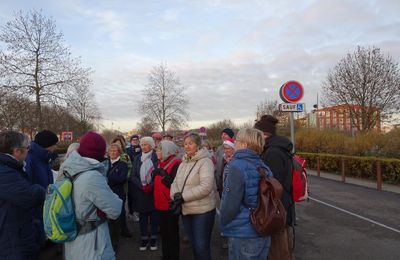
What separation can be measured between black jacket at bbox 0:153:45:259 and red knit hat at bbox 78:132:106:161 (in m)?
0.54

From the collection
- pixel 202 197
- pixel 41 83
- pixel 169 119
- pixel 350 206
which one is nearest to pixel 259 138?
pixel 202 197

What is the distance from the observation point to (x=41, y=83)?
2005 centimetres

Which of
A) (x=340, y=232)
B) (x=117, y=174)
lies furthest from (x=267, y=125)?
(x=340, y=232)

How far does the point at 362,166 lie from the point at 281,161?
42.6 feet

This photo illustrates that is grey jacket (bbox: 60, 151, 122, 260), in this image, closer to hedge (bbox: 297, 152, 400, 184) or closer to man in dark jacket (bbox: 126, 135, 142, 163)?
man in dark jacket (bbox: 126, 135, 142, 163)

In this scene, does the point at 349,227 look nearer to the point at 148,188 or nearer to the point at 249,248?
the point at 148,188

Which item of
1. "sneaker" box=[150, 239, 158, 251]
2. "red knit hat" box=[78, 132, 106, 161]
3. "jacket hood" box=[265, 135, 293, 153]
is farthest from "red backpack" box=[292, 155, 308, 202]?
"sneaker" box=[150, 239, 158, 251]

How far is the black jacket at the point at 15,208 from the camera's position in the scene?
2.81m

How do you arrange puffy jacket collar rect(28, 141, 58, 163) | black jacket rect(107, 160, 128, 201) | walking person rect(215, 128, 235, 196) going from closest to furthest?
puffy jacket collar rect(28, 141, 58, 163) < black jacket rect(107, 160, 128, 201) < walking person rect(215, 128, 235, 196)

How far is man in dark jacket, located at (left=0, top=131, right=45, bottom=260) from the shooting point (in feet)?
9.23

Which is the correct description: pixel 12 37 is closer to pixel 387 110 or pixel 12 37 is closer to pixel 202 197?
pixel 202 197

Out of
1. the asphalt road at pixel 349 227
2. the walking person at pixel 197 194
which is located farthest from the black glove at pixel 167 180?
the asphalt road at pixel 349 227

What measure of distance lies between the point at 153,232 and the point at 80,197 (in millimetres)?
3117

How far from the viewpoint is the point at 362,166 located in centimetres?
1499
